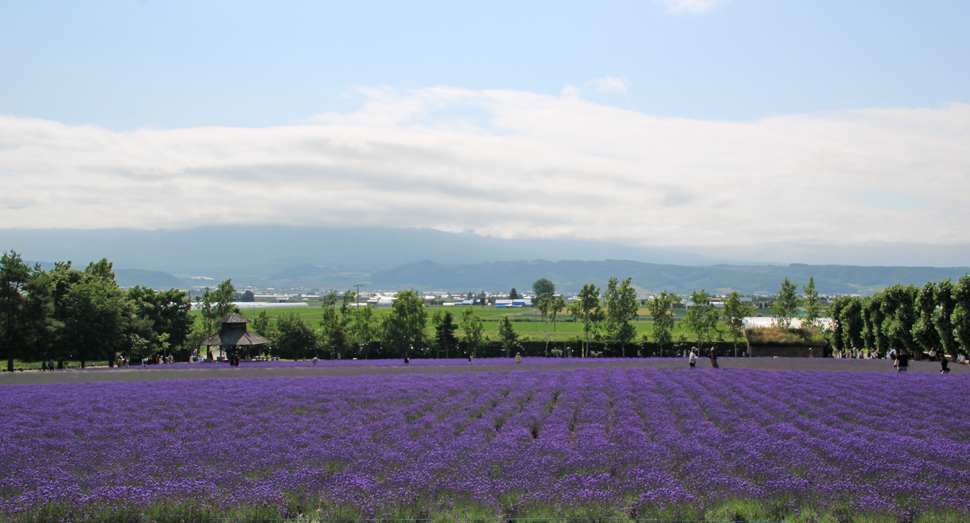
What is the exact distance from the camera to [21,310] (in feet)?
137

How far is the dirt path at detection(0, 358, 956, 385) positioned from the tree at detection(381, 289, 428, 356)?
86.1 feet

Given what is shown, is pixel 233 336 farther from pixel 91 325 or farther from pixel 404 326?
pixel 404 326

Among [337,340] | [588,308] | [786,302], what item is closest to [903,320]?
[786,302]

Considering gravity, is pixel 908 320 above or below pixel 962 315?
below

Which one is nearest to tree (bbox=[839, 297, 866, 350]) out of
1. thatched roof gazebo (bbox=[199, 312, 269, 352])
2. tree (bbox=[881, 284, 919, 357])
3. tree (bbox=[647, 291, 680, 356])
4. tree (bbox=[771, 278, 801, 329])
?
tree (bbox=[881, 284, 919, 357])

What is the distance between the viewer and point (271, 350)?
63.6 metres

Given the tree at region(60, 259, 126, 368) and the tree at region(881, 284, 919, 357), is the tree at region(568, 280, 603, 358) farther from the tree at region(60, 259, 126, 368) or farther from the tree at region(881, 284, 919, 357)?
the tree at region(60, 259, 126, 368)

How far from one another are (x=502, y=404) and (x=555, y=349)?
150ft

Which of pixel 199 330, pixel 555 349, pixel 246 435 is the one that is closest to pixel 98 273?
pixel 199 330

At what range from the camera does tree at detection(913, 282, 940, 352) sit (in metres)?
42.6

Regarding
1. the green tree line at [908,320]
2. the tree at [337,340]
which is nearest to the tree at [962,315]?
the green tree line at [908,320]

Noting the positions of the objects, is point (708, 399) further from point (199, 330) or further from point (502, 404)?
point (199, 330)

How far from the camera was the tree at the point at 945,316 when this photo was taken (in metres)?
40.3

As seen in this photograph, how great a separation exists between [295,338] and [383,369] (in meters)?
31.7
